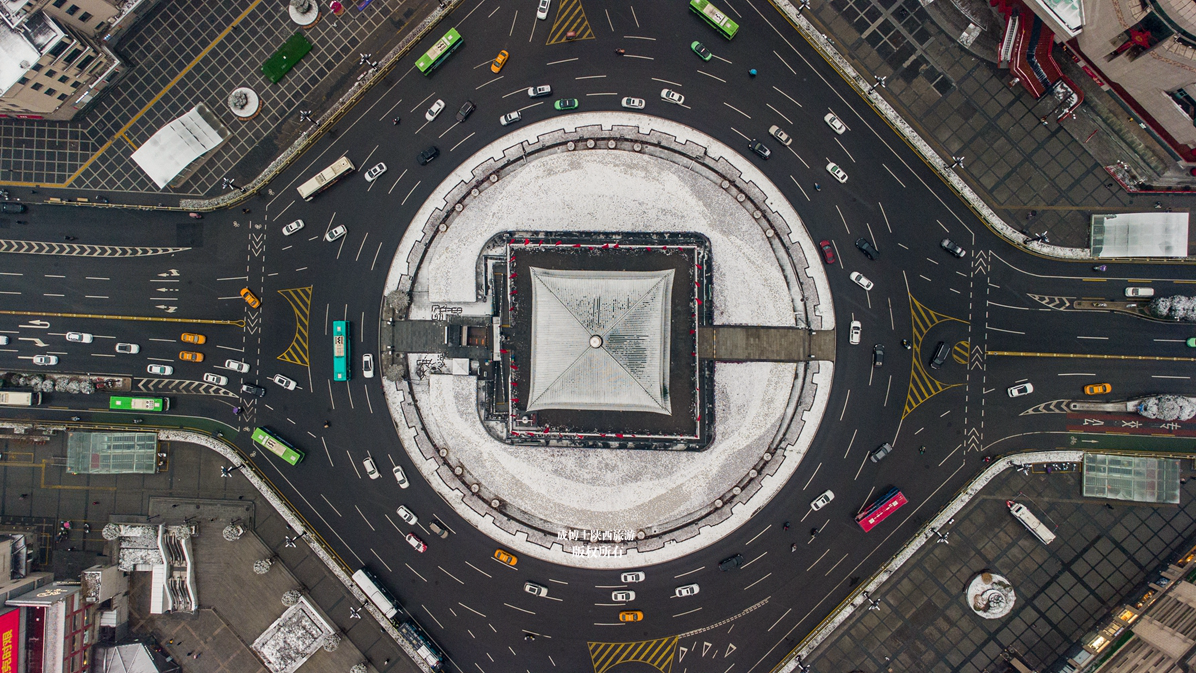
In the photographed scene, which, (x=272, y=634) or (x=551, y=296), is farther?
(x=272, y=634)

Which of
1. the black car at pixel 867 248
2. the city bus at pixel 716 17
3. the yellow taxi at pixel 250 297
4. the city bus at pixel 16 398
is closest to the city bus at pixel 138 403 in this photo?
the city bus at pixel 16 398

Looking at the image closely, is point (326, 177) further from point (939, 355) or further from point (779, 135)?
point (939, 355)

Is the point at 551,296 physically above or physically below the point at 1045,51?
below

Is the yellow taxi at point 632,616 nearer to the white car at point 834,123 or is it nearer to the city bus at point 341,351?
the city bus at point 341,351

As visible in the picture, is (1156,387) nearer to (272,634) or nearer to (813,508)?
(813,508)

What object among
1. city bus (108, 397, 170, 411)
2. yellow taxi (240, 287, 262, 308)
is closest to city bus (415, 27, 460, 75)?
yellow taxi (240, 287, 262, 308)

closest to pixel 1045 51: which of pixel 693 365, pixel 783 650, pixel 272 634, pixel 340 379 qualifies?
pixel 693 365
